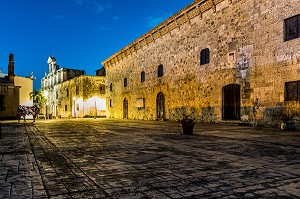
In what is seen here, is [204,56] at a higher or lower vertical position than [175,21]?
lower

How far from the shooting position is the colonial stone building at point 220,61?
1100cm

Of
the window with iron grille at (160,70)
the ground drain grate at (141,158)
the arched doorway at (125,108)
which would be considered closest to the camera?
the ground drain grate at (141,158)

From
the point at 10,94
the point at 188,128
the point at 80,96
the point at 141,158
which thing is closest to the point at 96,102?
the point at 80,96

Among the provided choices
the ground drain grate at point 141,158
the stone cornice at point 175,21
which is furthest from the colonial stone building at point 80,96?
the ground drain grate at point 141,158

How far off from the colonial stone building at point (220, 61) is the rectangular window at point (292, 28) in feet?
0.13

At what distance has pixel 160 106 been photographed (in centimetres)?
2002

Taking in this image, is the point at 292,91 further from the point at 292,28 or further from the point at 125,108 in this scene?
the point at 125,108

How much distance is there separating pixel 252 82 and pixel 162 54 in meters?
9.07

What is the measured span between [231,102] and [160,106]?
288 inches

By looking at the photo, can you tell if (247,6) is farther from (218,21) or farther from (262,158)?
(262,158)

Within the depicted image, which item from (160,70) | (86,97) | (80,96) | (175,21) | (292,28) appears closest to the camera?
(292,28)

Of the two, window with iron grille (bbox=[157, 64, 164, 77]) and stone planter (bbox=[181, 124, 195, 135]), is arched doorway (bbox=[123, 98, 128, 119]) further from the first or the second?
stone planter (bbox=[181, 124, 195, 135])

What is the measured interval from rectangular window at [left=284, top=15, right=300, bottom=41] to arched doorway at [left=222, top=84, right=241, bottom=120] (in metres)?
3.51

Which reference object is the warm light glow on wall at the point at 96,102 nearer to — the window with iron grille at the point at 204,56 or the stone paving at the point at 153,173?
the window with iron grille at the point at 204,56
